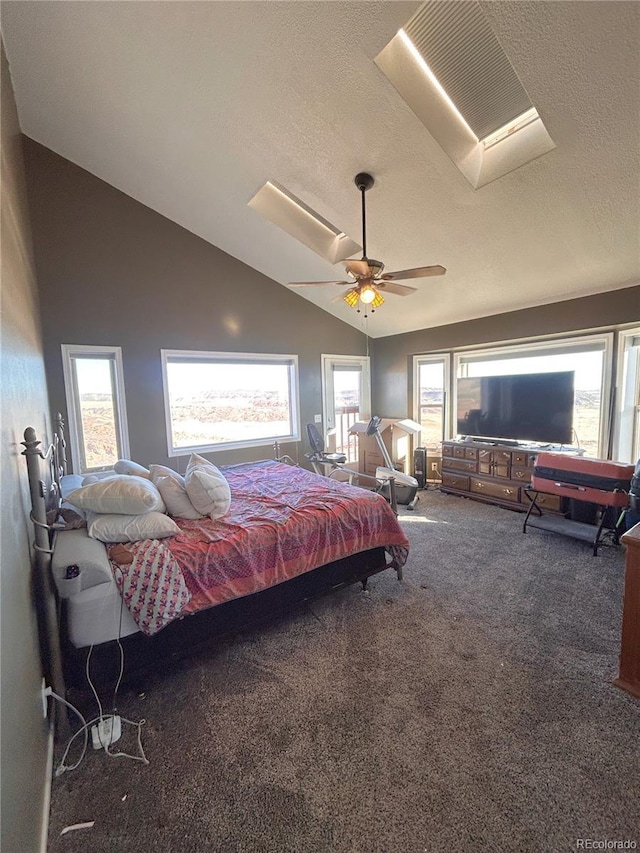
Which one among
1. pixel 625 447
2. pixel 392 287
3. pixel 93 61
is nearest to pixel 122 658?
pixel 392 287

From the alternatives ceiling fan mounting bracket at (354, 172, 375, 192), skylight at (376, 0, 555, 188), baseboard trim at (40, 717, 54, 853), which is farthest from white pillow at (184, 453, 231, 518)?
skylight at (376, 0, 555, 188)

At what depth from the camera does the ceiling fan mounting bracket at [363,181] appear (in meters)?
2.74

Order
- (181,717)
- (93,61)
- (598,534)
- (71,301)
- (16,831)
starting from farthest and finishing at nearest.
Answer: (71,301) → (598,534) → (93,61) → (181,717) → (16,831)

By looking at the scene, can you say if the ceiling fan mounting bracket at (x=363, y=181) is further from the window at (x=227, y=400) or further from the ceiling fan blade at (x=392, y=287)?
the window at (x=227, y=400)

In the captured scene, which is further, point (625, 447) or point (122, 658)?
point (625, 447)

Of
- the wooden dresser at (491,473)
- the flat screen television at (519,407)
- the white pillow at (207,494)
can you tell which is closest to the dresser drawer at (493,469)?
the wooden dresser at (491,473)

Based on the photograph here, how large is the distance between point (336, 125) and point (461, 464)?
4016 mm

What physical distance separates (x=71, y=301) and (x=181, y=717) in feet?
12.3

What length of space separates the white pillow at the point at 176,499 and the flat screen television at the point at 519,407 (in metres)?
3.87

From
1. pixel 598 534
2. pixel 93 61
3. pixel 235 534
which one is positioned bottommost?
pixel 598 534

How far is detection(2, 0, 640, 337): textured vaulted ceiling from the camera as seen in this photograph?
6.05ft

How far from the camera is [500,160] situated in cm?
248

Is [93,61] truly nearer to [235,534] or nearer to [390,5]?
[390,5]

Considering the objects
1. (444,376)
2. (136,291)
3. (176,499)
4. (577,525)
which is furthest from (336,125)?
(577,525)
